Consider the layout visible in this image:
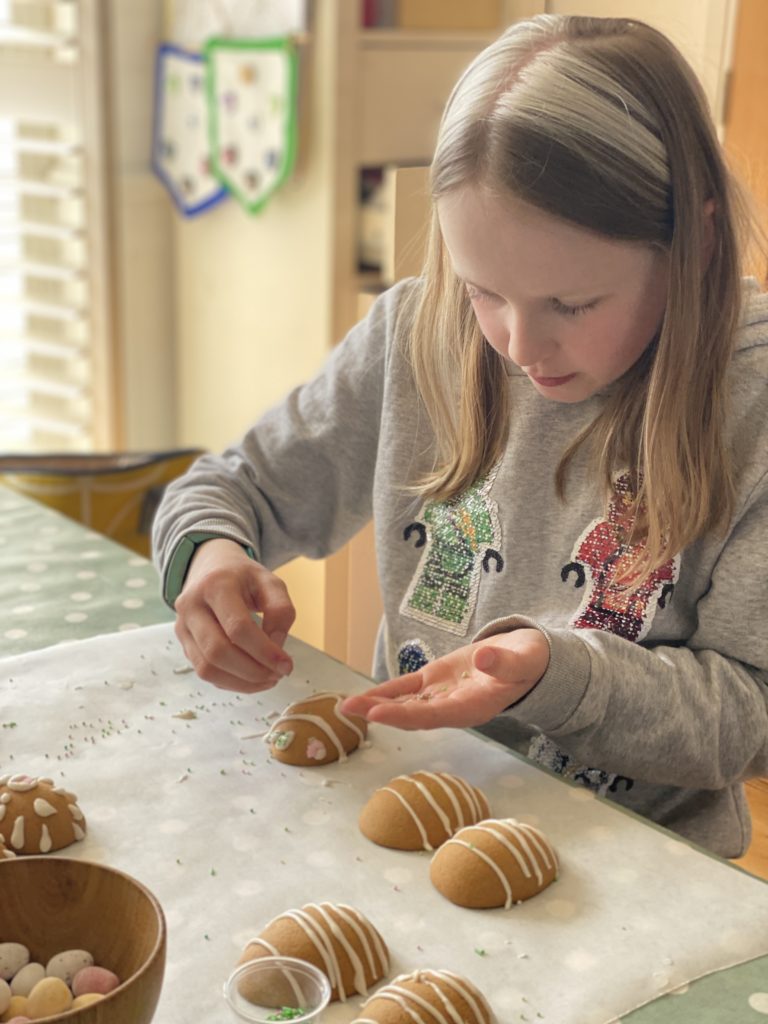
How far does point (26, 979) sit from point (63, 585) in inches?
25.1

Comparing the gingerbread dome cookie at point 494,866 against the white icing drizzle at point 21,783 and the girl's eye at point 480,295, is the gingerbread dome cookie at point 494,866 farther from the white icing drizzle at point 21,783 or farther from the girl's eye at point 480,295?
the girl's eye at point 480,295

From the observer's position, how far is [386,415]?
3.81 ft

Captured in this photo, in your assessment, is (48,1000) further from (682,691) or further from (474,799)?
(682,691)

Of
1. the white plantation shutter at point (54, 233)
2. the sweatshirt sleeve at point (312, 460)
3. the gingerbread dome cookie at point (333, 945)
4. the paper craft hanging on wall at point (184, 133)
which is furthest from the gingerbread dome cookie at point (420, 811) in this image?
the white plantation shutter at point (54, 233)

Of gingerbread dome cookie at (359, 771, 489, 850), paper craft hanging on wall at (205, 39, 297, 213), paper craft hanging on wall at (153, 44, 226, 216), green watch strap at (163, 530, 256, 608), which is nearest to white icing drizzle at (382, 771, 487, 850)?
gingerbread dome cookie at (359, 771, 489, 850)

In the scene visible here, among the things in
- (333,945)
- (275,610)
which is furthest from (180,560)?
(333,945)

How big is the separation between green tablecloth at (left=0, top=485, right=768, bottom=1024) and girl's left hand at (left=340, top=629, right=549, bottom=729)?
0.33 meters

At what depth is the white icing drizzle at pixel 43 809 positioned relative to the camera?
74 centimetres

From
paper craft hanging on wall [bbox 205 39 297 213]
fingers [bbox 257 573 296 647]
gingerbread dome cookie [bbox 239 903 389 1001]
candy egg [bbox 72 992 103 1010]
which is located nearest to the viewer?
candy egg [bbox 72 992 103 1010]

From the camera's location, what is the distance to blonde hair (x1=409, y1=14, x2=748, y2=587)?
84cm

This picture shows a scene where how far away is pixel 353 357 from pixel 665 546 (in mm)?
391

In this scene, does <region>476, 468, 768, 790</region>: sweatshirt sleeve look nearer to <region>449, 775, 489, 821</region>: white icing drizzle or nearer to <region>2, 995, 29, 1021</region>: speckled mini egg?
<region>449, 775, 489, 821</region>: white icing drizzle

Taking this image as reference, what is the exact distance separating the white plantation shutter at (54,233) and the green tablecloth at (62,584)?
1.65 meters

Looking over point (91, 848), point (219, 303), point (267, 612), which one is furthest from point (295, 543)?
point (219, 303)
